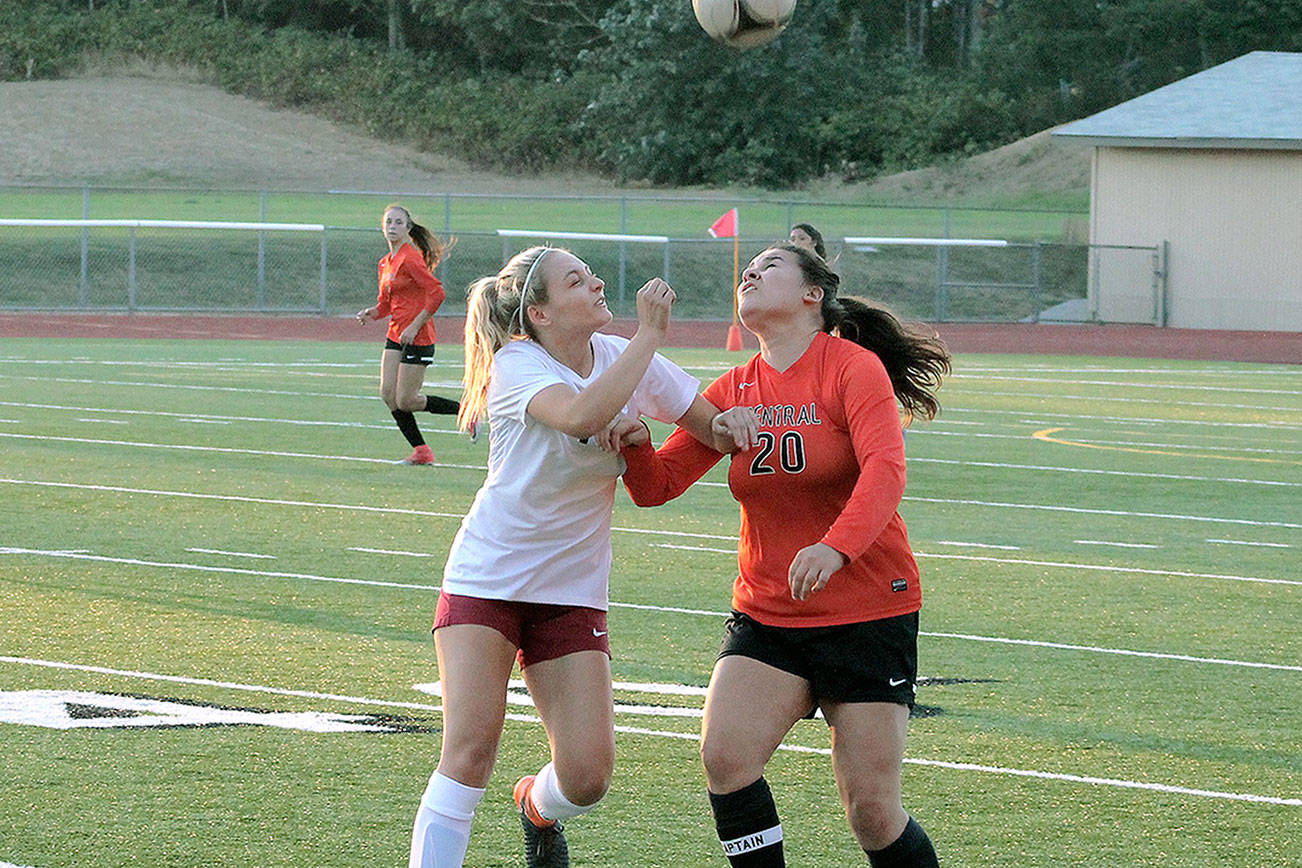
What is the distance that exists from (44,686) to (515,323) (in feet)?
11.4

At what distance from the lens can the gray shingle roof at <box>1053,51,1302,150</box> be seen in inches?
1428

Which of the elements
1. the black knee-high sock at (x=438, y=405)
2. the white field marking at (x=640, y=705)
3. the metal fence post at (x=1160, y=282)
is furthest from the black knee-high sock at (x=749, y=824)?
the metal fence post at (x=1160, y=282)

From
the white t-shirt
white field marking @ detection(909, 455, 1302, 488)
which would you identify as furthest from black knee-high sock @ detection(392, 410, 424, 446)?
the white t-shirt

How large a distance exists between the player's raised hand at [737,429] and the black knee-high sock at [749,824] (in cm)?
83


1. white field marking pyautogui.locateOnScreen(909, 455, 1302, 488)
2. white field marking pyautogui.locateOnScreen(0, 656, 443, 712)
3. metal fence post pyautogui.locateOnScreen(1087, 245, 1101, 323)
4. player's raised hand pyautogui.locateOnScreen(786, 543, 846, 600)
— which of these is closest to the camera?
player's raised hand pyautogui.locateOnScreen(786, 543, 846, 600)

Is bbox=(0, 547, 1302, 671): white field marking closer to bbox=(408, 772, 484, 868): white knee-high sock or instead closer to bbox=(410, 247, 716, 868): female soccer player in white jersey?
bbox=(410, 247, 716, 868): female soccer player in white jersey

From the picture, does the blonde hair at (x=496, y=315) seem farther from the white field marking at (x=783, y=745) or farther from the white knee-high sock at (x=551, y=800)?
the white field marking at (x=783, y=745)

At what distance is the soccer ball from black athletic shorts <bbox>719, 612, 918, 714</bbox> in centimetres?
557

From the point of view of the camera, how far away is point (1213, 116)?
3750 centimetres

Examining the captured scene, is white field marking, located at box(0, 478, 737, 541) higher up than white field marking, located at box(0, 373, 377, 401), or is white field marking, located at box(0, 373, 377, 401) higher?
white field marking, located at box(0, 373, 377, 401)

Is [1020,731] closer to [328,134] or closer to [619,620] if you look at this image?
[619,620]

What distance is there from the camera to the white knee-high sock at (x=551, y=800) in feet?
16.4

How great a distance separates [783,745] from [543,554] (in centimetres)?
238

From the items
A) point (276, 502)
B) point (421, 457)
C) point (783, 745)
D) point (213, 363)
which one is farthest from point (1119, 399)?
point (783, 745)
